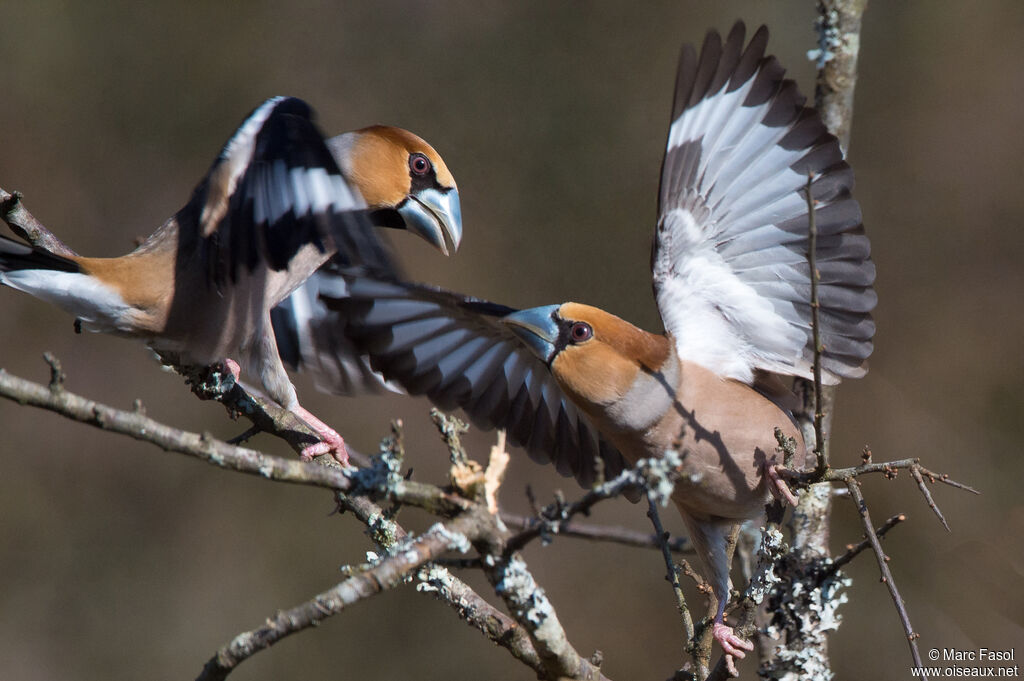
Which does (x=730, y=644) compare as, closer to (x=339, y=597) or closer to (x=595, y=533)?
(x=595, y=533)

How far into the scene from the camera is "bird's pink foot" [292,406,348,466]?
2.93m

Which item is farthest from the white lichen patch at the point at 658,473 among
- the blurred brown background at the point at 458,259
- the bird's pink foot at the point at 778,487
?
the blurred brown background at the point at 458,259

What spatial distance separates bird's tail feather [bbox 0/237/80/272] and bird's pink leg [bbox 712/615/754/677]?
2.29 metres

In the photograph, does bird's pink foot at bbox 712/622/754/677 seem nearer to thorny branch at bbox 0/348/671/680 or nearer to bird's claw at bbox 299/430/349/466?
thorny branch at bbox 0/348/671/680

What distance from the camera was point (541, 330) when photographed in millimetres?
2697

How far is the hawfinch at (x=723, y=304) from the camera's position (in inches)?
106

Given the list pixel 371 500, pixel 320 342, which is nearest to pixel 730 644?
pixel 371 500

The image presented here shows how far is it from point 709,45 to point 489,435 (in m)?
3.17

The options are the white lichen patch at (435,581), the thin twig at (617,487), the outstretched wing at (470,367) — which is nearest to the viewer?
the thin twig at (617,487)

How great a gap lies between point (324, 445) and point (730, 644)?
1.37m

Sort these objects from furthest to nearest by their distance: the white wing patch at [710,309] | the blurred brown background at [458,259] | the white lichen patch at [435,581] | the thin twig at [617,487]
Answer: the blurred brown background at [458,259] → the white wing patch at [710,309] → the white lichen patch at [435,581] → the thin twig at [617,487]

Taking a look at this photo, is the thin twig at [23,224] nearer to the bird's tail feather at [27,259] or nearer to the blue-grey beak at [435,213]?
the bird's tail feather at [27,259]

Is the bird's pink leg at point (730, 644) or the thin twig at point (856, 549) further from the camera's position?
the bird's pink leg at point (730, 644)

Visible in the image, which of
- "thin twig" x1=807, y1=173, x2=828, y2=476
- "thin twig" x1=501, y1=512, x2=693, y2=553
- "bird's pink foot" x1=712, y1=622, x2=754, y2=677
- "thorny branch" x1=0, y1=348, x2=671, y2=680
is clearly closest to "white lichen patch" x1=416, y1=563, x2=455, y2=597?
"thin twig" x1=501, y1=512, x2=693, y2=553
